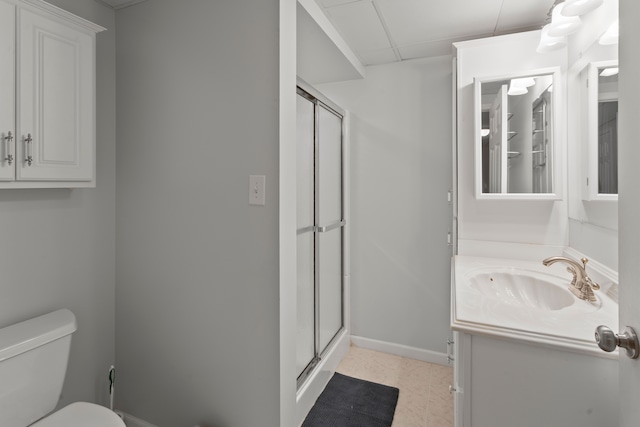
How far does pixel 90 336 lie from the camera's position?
1.66 m

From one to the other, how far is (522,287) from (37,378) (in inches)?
81.3

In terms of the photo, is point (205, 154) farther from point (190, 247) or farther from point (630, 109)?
point (630, 109)

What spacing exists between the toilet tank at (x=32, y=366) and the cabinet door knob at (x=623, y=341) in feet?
5.92

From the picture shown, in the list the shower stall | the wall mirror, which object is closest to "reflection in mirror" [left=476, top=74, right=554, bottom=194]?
the wall mirror

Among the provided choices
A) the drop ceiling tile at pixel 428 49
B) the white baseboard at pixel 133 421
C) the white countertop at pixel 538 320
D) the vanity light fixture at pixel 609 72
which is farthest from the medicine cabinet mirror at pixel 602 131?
the white baseboard at pixel 133 421

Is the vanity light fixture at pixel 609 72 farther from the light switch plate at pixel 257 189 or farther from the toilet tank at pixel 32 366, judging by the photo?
the toilet tank at pixel 32 366

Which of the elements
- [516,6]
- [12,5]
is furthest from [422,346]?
[12,5]

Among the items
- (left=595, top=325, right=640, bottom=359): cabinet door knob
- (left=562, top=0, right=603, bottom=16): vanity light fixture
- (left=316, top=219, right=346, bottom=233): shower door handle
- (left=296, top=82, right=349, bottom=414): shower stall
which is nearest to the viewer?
(left=595, top=325, right=640, bottom=359): cabinet door knob

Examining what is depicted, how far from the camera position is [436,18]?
6.02 ft

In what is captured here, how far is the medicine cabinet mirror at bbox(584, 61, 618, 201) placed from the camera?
1228 millimetres

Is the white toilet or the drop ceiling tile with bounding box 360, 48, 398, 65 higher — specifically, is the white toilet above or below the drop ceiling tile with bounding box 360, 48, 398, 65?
below

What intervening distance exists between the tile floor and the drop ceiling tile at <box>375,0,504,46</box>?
7.30ft

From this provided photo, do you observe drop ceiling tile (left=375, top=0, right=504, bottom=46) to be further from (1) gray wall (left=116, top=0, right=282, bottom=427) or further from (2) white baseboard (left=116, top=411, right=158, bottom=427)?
(2) white baseboard (left=116, top=411, right=158, bottom=427)

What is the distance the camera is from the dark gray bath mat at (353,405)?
1804mm
